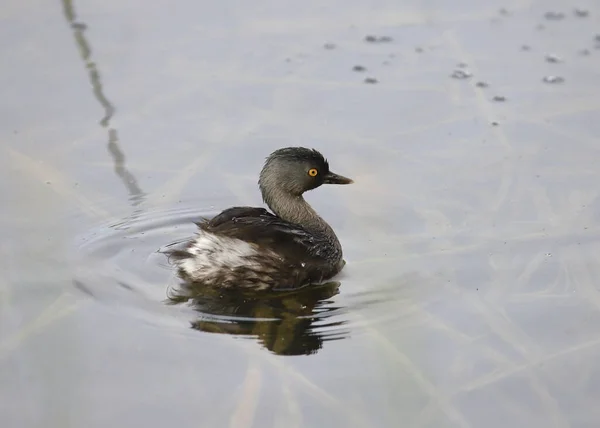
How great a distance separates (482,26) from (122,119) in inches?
144

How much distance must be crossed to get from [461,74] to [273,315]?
398cm

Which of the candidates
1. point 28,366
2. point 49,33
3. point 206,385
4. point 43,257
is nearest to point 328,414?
point 206,385

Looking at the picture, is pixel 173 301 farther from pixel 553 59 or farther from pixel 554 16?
pixel 554 16

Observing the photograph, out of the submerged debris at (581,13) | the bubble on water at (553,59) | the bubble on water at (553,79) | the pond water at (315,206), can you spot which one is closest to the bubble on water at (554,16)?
the pond water at (315,206)

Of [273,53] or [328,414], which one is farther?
[273,53]

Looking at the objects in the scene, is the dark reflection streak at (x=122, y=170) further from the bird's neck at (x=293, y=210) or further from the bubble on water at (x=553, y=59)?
the bubble on water at (x=553, y=59)

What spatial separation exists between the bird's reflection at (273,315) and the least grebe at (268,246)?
0.08m

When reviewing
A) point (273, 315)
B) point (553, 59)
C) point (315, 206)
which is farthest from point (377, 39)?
point (273, 315)

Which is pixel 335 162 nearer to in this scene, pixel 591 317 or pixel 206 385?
pixel 591 317

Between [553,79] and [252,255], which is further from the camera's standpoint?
[553,79]

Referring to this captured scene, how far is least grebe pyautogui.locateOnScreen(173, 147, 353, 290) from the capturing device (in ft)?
21.9

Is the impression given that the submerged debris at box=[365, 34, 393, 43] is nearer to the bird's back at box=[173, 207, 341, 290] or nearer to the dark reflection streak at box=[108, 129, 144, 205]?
the dark reflection streak at box=[108, 129, 144, 205]

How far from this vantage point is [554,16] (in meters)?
10.8

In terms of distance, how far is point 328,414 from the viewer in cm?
528
